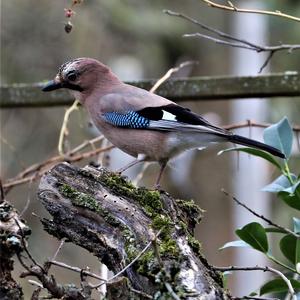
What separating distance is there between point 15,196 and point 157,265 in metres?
5.67

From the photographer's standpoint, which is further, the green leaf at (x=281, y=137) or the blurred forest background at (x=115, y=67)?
the blurred forest background at (x=115, y=67)

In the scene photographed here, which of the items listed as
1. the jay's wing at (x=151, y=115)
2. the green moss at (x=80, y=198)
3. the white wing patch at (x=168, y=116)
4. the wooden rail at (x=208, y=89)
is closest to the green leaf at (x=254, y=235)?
the green moss at (x=80, y=198)

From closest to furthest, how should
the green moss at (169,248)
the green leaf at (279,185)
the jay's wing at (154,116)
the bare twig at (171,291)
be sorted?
the bare twig at (171,291), the green moss at (169,248), the green leaf at (279,185), the jay's wing at (154,116)

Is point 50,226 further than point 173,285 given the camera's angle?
Yes

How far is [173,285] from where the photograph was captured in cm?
207

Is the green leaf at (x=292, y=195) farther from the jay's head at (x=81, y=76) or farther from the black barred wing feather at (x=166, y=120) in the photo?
the jay's head at (x=81, y=76)

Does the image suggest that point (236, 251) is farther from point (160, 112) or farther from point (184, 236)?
point (184, 236)

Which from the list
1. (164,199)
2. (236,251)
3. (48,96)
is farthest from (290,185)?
(236,251)

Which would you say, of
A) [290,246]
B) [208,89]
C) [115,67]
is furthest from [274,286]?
[115,67]

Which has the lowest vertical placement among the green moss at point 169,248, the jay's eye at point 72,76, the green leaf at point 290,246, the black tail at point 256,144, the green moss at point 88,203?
the green moss at point 169,248

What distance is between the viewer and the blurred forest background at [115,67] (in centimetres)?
774

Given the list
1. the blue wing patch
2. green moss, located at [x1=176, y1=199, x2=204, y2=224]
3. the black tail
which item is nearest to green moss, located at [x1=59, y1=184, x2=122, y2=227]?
green moss, located at [x1=176, y1=199, x2=204, y2=224]

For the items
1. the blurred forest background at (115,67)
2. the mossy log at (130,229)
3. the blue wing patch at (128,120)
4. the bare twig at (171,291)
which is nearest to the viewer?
the bare twig at (171,291)

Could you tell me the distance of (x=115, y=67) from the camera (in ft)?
28.3
